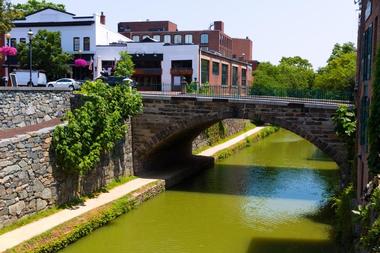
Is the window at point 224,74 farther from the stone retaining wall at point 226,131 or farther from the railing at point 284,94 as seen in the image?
the railing at point 284,94

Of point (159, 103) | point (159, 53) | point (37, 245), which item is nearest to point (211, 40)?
point (159, 53)

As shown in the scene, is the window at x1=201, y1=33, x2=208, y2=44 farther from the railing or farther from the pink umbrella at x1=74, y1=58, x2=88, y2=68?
the railing

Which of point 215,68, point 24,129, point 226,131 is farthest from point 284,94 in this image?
point 215,68

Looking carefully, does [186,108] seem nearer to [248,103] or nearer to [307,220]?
[248,103]

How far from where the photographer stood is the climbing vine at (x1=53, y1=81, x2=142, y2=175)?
70.9 feet

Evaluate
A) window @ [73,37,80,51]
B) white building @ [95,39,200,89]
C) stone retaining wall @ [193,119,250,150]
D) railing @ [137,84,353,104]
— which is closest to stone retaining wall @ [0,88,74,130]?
railing @ [137,84,353,104]

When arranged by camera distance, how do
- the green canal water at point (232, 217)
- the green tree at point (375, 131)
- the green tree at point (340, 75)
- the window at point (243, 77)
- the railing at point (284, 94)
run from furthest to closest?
the window at point (243, 77) → the green tree at point (340, 75) → the railing at point (284, 94) → the green canal water at point (232, 217) → the green tree at point (375, 131)

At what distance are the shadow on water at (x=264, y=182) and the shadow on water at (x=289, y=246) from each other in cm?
719

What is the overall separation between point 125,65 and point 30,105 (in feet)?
65.7

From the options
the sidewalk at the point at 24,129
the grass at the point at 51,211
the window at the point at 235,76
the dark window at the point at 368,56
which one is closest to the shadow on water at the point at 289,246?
the dark window at the point at 368,56

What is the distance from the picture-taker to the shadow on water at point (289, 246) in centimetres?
1867

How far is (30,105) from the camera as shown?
81.0 feet

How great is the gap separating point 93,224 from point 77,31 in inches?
1314

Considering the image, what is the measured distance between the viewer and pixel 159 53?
4938 centimetres
